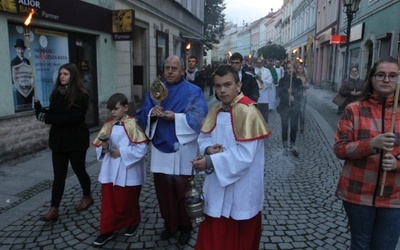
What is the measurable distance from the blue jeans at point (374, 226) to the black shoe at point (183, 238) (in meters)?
1.63

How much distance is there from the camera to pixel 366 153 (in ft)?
7.28

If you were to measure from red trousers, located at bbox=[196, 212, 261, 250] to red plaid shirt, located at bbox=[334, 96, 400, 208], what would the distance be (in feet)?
2.44

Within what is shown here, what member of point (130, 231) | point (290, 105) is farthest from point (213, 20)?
point (130, 231)

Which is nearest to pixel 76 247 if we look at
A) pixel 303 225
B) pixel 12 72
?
pixel 303 225

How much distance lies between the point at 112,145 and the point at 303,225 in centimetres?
230

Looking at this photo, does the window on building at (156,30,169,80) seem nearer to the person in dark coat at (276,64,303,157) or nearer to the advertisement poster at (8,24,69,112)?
the advertisement poster at (8,24,69,112)

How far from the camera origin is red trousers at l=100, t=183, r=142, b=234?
136 inches

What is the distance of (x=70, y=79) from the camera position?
3891 mm

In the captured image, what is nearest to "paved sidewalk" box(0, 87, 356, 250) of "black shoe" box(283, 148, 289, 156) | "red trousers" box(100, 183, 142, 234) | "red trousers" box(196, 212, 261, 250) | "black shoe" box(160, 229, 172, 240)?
"black shoe" box(160, 229, 172, 240)

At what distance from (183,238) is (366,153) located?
2.02 m

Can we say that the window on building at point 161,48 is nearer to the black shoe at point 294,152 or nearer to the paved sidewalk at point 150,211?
the black shoe at point 294,152

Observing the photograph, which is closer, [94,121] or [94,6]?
[94,6]

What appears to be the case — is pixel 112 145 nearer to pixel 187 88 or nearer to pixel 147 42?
pixel 187 88

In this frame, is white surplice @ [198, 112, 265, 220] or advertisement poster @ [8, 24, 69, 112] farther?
advertisement poster @ [8, 24, 69, 112]
